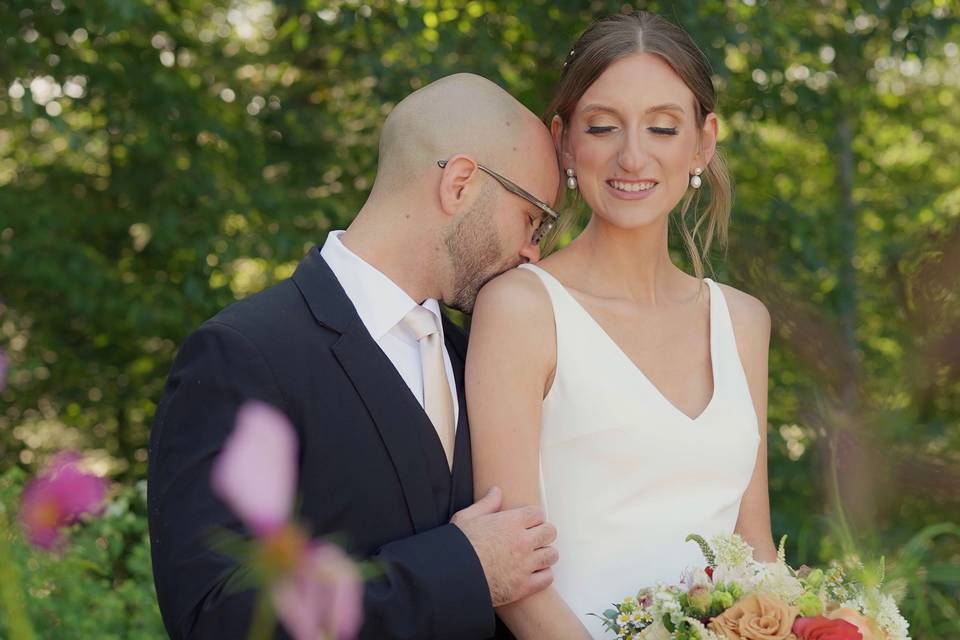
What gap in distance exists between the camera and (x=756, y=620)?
1.92 m

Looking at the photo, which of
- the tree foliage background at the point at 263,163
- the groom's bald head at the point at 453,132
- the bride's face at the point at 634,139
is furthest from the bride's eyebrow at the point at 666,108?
the tree foliage background at the point at 263,163

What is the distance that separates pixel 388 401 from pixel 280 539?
1.58m

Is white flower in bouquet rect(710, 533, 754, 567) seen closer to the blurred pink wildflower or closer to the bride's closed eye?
the bride's closed eye

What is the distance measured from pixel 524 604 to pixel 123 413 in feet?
17.9

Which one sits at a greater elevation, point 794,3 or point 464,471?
point 794,3

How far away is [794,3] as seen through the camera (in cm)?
574

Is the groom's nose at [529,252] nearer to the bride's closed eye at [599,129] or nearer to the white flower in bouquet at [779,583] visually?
the bride's closed eye at [599,129]

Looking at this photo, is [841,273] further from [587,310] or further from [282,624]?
[282,624]

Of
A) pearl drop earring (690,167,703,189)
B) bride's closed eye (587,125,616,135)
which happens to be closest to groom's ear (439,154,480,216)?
bride's closed eye (587,125,616,135)

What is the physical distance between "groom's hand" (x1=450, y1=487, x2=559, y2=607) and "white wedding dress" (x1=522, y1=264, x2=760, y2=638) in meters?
0.20

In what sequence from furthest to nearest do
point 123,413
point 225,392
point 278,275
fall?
point 123,413 → point 278,275 → point 225,392

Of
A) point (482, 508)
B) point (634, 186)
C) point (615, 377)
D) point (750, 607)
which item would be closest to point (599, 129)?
point (634, 186)

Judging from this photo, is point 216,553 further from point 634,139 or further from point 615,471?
point 634,139

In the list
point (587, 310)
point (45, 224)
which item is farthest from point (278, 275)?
point (587, 310)
